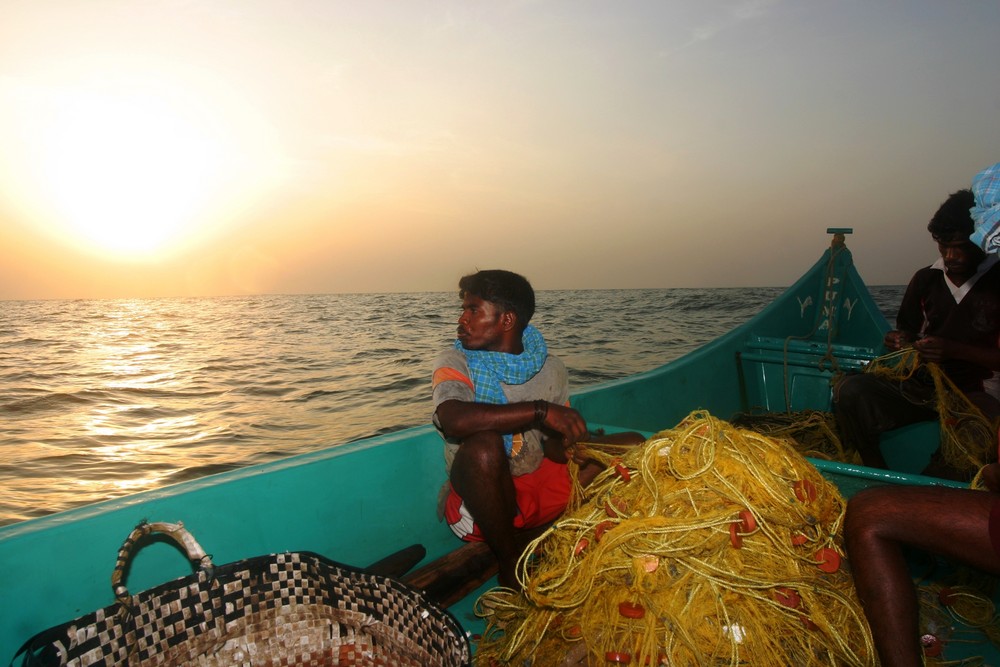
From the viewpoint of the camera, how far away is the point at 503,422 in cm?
226

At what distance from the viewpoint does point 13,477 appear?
16.6 ft

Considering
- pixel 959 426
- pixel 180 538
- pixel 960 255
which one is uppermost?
pixel 960 255

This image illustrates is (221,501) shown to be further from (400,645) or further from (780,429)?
(780,429)

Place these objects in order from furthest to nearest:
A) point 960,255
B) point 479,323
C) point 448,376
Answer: point 960,255 → point 479,323 → point 448,376

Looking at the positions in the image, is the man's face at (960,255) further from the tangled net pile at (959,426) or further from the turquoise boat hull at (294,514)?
the turquoise boat hull at (294,514)

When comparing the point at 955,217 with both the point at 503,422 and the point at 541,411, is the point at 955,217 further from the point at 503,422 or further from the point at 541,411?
the point at 503,422

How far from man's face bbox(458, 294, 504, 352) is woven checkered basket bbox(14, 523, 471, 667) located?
114 centimetres

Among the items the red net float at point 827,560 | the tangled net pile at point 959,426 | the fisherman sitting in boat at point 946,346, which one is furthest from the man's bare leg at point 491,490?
the fisherman sitting in boat at point 946,346

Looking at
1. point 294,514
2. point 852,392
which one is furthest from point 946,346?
point 294,514

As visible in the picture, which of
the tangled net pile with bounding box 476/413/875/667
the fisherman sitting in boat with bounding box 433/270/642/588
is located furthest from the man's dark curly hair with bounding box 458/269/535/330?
the tangled net pile with bounding box 476/413/875/667

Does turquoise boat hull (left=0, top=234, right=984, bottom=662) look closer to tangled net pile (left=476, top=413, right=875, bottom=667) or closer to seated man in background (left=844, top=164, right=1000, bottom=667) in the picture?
tangled net pile (left=476, top=413, right=875, bottom=667)

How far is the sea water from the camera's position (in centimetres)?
541

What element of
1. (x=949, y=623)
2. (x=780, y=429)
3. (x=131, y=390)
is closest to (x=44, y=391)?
(x=131, y=390)

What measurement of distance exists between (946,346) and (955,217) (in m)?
0.75
